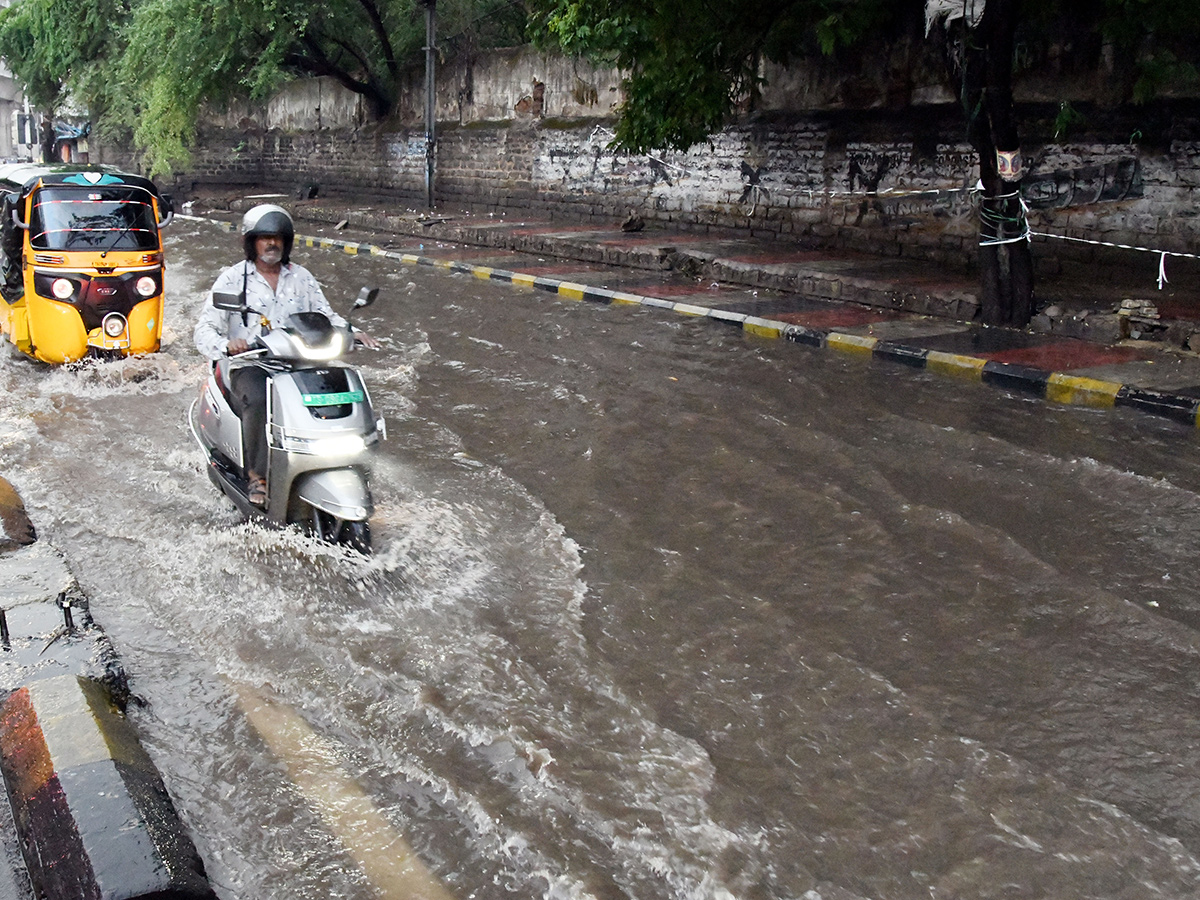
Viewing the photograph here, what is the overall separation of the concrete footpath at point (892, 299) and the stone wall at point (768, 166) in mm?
482

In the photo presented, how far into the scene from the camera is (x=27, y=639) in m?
4.26

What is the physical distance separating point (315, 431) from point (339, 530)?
1.63 feet

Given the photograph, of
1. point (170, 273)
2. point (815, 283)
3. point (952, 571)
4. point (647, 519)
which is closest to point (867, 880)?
point (952, 571)

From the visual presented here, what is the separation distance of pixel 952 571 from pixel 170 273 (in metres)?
13.8

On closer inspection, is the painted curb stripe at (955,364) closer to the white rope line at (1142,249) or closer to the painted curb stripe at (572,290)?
the white rope line at (1142,249)

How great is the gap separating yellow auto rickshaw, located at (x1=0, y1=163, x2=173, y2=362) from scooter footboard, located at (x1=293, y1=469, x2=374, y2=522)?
504cm

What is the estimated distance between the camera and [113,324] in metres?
9.40

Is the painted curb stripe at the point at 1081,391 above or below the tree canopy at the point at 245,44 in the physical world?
below

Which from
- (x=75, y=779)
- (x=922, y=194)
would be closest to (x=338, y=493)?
(x=75, y=779)

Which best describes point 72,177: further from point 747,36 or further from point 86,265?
point 747,36

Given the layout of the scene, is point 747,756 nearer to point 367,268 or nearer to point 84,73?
point 367,268

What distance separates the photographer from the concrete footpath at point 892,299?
Answer: 9.17 m

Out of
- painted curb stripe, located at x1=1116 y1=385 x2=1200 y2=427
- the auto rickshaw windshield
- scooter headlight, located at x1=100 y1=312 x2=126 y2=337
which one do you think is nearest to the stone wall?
painted curb stripe, located at x1=1116 y1=385 x2=1200 y2=427

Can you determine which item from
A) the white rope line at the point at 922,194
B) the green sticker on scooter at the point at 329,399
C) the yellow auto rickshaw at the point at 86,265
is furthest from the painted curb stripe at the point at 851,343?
the green sticker on scooter at the point at 329,399
